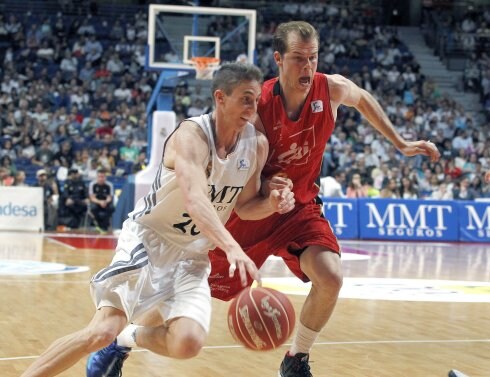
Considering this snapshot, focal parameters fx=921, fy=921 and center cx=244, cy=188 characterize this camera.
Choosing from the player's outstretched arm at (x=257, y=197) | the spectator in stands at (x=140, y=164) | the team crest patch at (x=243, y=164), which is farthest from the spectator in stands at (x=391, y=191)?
the team crest patch at (x=243, y=164)

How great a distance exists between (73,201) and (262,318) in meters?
13.8

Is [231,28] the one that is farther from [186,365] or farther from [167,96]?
[186,365]

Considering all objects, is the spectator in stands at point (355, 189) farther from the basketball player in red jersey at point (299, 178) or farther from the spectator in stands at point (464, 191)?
the basketball player in red jersey at point (299, 178)

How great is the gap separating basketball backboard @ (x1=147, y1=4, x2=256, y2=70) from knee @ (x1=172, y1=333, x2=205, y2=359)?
12.5 m

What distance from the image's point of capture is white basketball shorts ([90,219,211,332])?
14.7 feet

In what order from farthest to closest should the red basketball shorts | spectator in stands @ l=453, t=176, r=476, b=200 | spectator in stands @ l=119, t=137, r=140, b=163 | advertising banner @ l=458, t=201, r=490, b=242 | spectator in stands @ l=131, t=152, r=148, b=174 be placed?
1. spectator in stands @ l=119, t=137, r=140, b=163
2. spectator in stands @ l=453, t=176, r=476, b=200
3. spectator in stands @ l=131, t=152, r=148, b=174
4. advertising banner @ l=458, t=201, r=490, b=242
5. the red basketball shorts

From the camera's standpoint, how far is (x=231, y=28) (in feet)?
60.6

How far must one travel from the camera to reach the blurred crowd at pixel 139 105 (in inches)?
769

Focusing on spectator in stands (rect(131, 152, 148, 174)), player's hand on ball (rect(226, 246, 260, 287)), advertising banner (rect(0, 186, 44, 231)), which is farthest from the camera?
spectator in stands (rect(131, 152, 148, 174))

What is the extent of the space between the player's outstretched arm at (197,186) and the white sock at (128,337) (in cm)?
88

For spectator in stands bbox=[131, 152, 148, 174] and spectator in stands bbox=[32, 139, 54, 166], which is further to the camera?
spectator in stands bbox=[32, 139, 54, 166]

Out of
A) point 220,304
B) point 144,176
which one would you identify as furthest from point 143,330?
point 144,176

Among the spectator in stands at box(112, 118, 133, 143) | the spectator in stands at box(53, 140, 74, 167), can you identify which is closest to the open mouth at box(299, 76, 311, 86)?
the spectator in stands at box(53, 140, 74, 167)

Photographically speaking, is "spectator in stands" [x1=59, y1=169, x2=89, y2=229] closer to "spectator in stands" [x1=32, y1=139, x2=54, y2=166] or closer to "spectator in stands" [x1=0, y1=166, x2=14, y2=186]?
"spectator in stands" [x1=0, y1=166, x2=14, y2=186]
